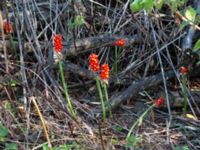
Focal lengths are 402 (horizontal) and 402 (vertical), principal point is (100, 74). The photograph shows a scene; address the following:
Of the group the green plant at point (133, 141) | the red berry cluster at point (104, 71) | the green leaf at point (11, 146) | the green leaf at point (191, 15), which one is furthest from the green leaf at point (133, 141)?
the green leaf at point (191, 15)

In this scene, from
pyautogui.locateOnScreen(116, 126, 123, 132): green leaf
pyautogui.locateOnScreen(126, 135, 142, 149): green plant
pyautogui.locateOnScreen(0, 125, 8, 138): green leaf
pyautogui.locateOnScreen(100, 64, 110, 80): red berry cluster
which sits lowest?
pyautogui.locateOnScreen(116, 126, 123, 132): green leaf

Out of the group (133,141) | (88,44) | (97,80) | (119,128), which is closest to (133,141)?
(133,141)

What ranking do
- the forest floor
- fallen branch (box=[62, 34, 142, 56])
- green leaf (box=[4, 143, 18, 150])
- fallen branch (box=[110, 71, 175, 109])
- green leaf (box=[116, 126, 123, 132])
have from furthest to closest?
fallen branch (box=[62, 34, 142, 56]) < fallen branch (box=[110, 71, 175, 109]) < green leaf (box=[116, 126, 123, 132]) < the forest floor < green leaf (box=[4, 143, 18, 150])

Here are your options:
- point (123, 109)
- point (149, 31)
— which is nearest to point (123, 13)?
point (149, 31)

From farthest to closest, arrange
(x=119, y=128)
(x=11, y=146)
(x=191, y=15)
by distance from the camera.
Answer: (x=119, y=128)
(x=11, y=146)
(x=191, y=15)

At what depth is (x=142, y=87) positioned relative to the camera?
2.60 m

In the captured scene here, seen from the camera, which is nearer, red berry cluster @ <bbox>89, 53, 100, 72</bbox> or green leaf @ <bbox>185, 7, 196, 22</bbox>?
green leaf @ <bbox>185, 7, 196, 22</bbox>

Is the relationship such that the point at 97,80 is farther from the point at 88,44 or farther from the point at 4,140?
the point at 88,44

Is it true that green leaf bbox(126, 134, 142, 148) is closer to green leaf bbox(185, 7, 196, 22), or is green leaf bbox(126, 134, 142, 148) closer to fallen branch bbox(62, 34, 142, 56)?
green leaf bbox(185, 7, 196, 22)

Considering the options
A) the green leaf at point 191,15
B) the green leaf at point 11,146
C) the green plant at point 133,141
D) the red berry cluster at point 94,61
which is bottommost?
the green plant at point 133,141

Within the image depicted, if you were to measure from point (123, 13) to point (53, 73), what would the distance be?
26.6 inches

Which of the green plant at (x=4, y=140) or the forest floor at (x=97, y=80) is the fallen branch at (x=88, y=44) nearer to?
the forest floor at (x=97, y=80)

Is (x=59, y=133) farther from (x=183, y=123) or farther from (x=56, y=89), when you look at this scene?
(x=183, y=123)

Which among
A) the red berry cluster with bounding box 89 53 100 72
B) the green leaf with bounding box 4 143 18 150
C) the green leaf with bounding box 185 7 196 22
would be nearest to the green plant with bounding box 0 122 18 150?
the green leaf with bounding box 4 143 18 150
